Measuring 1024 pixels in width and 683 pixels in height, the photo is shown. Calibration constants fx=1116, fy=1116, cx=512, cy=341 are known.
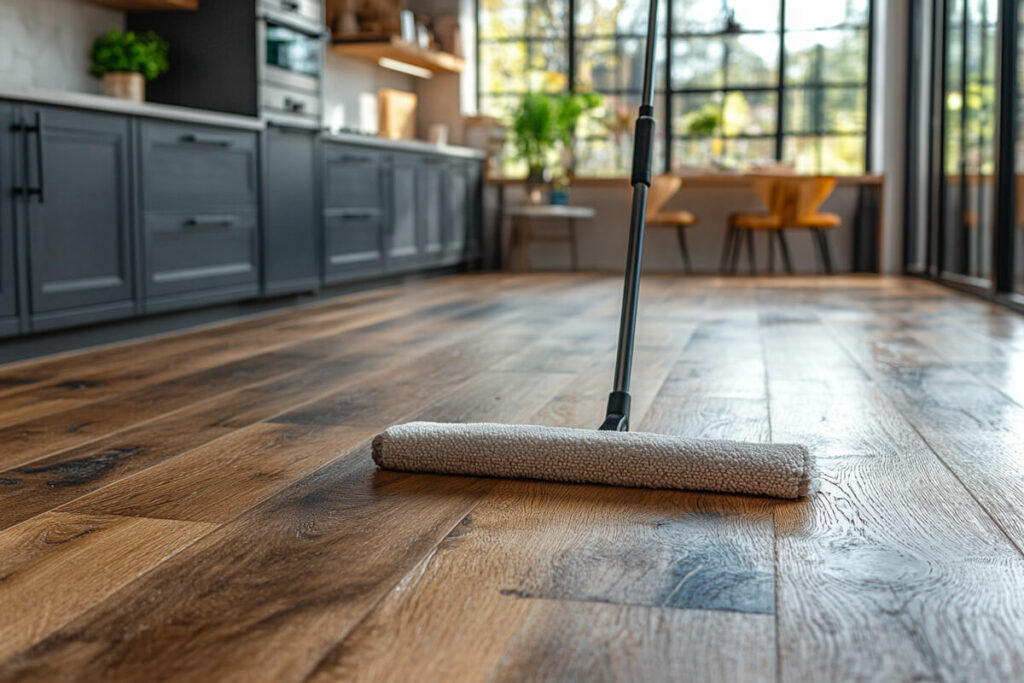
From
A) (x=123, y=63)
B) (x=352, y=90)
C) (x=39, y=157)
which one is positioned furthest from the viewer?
(x=352, y=90)

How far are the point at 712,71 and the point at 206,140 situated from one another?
15.5 feet

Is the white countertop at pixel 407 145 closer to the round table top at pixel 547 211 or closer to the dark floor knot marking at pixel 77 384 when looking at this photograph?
the round table top at pixel 547 211

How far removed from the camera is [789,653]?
2.88ft

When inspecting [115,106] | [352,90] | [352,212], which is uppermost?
[352,90]

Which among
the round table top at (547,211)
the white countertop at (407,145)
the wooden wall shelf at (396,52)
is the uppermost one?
the wooden wall shelf at (396,52)

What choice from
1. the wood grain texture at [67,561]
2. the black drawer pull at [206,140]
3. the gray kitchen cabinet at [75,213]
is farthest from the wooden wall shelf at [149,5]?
the wood grain texture at [67,561]

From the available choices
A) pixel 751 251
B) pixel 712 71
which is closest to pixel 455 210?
pixel 751 251

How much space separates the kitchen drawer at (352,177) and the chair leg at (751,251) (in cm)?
299

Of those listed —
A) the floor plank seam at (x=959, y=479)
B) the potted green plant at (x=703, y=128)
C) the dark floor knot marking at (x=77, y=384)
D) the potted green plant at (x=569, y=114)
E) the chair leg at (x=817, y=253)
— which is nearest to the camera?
the floor plank seam at (x=959, y=479)

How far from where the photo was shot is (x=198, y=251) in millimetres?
3785

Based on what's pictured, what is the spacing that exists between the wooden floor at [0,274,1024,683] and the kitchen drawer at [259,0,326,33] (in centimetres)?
237

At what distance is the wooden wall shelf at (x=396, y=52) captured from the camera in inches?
250

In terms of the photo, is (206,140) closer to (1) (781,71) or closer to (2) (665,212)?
(2) (665,212)

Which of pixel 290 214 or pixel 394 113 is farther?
pixel 394 113
